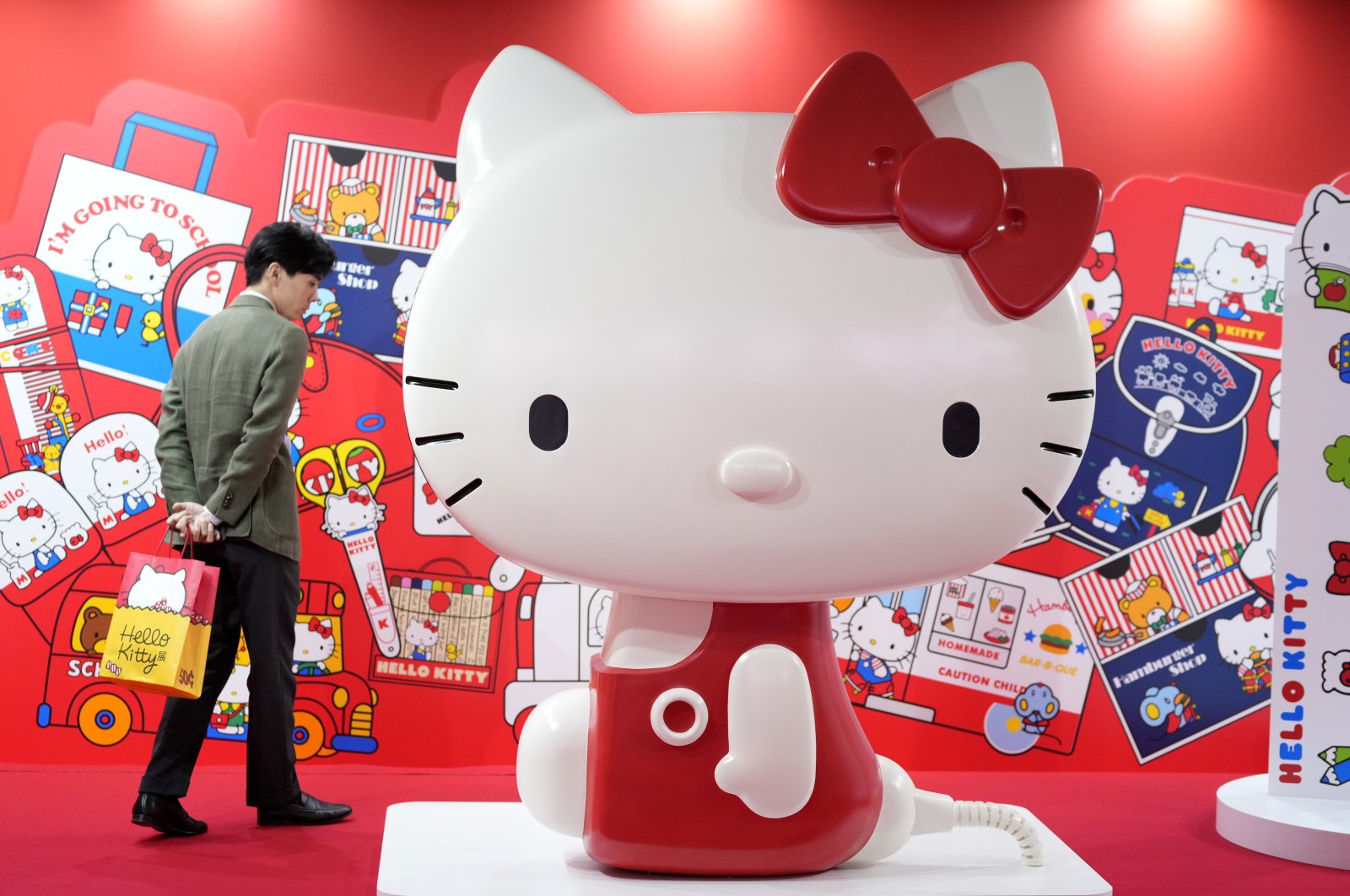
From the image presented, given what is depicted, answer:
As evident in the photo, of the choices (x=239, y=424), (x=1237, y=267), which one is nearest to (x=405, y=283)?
(x=239, y=424)

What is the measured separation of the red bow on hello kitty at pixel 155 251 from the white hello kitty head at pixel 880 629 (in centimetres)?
215

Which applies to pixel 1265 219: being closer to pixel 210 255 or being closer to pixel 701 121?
pixel 701 121

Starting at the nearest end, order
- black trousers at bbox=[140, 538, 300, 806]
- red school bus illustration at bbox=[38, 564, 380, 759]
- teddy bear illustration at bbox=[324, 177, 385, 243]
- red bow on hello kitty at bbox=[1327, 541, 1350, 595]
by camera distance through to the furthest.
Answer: black trousers at bbox=[140, 538, 300, 806] → red bow on hello kitty at bbox=[1327, 541, 1350, 595] → red school bus illustration at bbox=[38, 564, 380, 759] → teddy bear illustration at bbox=[324, 177, 385, 243]

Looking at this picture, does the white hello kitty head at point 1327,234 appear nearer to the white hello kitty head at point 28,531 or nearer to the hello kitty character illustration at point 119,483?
the hello kitty character illustration at point 119,483

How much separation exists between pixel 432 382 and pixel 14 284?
7.26 feet

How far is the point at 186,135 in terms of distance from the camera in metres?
3.44

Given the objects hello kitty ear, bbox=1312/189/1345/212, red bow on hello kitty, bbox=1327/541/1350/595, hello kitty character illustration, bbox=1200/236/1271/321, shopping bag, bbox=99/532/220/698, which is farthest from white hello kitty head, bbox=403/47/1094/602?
hello kitty character illustration, bbox=1200/236/1271/321

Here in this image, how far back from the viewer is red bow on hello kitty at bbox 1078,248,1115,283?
373 cm

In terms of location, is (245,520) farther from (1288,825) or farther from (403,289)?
(1288,825)

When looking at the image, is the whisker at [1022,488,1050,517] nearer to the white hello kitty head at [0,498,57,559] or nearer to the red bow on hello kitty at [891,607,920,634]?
the red bow on hello kitty at [891,607,920,634]

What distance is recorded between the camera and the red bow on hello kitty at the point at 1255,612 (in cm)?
373

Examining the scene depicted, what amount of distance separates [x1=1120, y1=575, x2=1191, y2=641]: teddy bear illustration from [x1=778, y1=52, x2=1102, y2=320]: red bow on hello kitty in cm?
225

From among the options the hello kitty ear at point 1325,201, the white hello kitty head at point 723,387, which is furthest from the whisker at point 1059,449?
the hello kitty ear at point 1325,201

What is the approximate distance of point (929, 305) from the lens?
1684 mm
